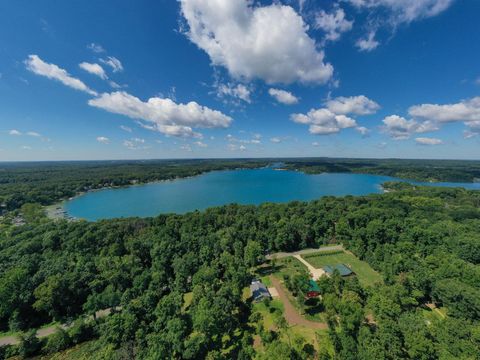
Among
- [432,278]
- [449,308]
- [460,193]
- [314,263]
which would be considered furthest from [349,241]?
[460,193]

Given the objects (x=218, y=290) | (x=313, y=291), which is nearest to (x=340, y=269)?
(x=313, y=291)

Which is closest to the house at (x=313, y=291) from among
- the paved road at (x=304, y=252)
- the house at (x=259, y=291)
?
the house at (x=259, y=291)

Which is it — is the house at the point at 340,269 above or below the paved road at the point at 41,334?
above

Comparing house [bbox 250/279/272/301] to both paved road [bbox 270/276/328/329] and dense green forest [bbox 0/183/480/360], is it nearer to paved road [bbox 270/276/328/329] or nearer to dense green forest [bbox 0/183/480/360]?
dense green forest [bbox 0/183/480/360]

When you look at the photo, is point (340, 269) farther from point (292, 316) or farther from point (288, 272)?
point (292, 316)

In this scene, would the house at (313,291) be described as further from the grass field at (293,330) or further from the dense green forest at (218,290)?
the grass field at (293,330)
